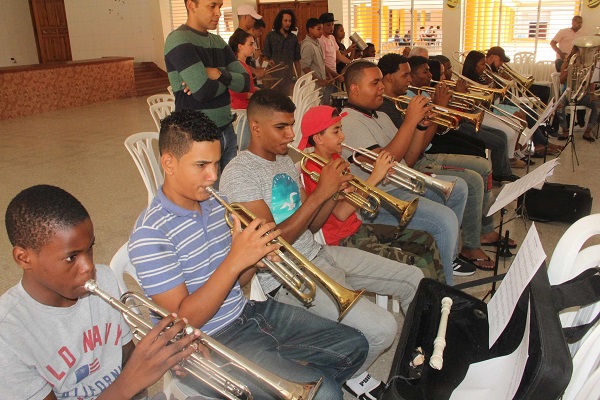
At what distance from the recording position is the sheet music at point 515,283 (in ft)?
3.89

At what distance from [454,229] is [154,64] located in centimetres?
1264

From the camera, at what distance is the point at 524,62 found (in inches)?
394

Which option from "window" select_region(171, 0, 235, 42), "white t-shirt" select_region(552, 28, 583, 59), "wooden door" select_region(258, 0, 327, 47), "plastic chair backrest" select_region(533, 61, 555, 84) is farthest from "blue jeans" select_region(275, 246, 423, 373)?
"window" select_region(171, 0, 235, 42)

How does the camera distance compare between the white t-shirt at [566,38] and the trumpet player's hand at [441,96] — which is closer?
the trumpet player's hand at [441,96]

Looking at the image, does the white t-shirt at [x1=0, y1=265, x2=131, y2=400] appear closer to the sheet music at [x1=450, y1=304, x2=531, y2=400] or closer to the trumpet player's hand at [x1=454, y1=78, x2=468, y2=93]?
the sheet music at [x1=450, y1=304, x2=531, y2=400]

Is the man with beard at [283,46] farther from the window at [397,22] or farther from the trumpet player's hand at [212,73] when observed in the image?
the window at [397,22]

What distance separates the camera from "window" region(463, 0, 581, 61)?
1003cm

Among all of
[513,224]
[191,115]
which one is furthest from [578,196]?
[191,115]

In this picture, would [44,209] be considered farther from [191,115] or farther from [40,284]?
[191,115]

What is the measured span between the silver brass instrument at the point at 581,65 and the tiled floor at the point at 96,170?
2.56 feet

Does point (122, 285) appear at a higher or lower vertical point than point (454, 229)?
higher

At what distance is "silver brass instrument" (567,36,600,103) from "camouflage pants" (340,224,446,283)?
375cm

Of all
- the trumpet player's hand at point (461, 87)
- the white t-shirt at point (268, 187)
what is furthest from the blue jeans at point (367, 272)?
the trumpet player's hand at point (461, 87)

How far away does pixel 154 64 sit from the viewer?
1384 cm
